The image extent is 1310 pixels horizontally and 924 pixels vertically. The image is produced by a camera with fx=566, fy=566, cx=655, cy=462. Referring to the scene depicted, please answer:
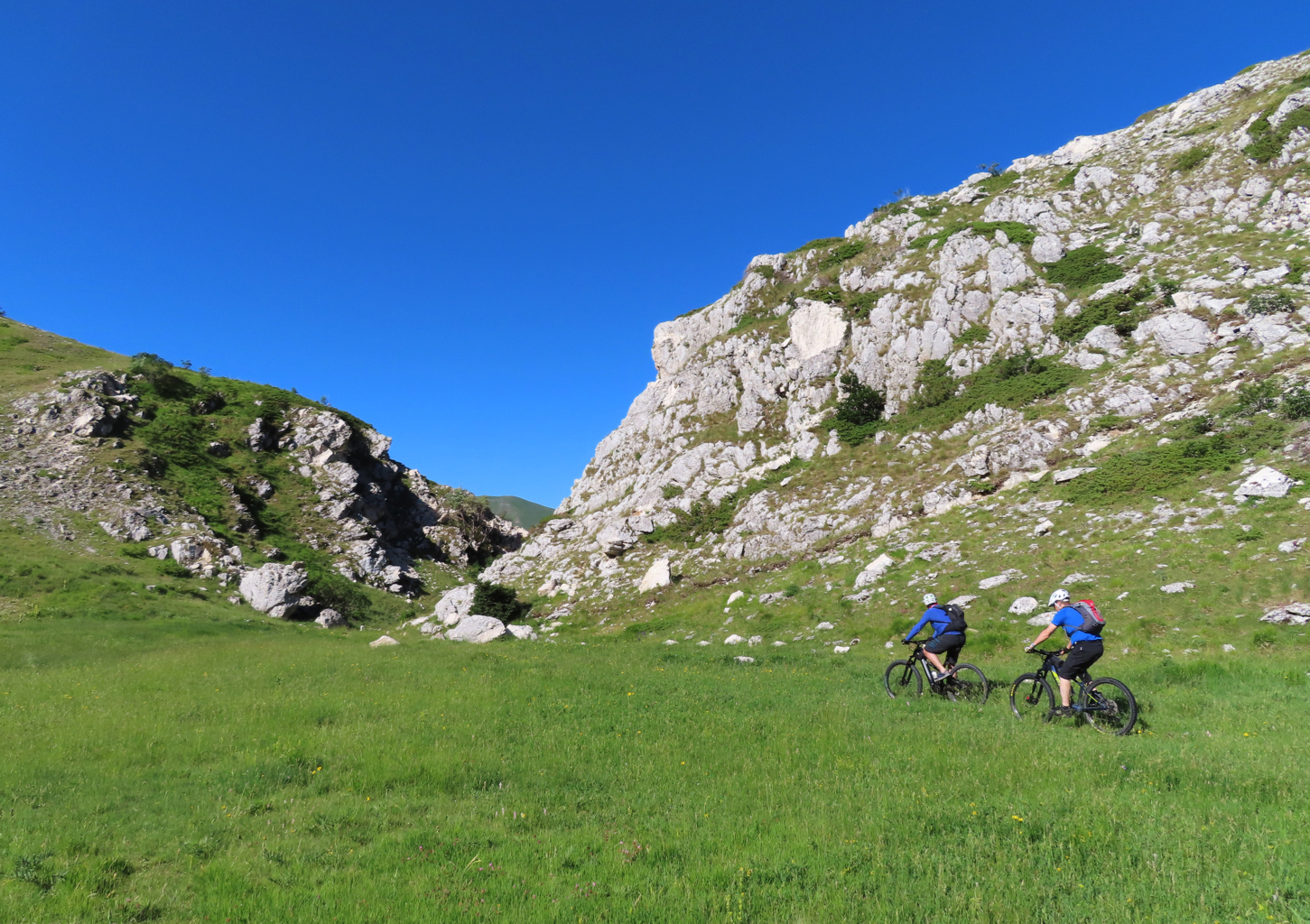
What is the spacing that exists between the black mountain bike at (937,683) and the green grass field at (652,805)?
95 cm

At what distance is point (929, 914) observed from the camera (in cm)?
579

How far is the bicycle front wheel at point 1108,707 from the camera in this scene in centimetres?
1241

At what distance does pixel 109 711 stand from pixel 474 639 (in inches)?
794

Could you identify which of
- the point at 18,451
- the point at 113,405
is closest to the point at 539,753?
the point at 18,451

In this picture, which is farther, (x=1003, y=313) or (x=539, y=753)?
(x=1003, y=313)

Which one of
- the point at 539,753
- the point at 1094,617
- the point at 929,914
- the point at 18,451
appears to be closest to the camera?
the point at 929,914

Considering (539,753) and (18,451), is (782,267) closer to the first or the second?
(539,753)

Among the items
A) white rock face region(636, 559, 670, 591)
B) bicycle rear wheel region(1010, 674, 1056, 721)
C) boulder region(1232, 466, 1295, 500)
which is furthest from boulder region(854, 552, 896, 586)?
white rock face region(636, 559, 670, 591)

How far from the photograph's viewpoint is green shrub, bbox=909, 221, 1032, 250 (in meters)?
51.8

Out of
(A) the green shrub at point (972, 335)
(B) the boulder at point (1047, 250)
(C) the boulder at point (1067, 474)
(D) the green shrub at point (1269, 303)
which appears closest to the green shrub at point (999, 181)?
(B) the boulder at point (1047, 250)

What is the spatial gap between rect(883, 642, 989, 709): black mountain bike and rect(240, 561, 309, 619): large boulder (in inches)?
1921

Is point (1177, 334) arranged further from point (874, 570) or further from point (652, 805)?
point (652, 805)

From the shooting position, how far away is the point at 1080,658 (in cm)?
1301

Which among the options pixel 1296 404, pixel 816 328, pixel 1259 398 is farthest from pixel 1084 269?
pixel 1296 404
